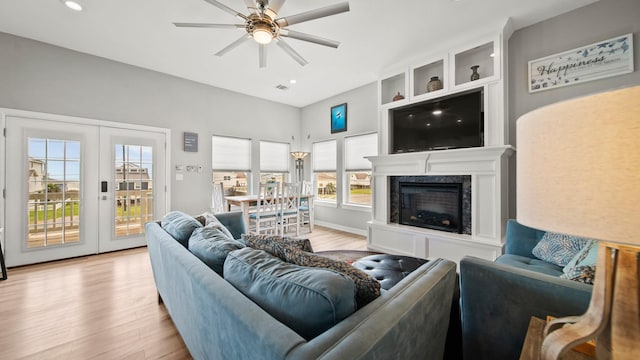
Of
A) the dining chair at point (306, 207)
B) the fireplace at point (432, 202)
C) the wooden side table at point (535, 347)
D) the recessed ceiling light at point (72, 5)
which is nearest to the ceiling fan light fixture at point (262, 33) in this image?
the recessed ceiling light at point (72, 5)

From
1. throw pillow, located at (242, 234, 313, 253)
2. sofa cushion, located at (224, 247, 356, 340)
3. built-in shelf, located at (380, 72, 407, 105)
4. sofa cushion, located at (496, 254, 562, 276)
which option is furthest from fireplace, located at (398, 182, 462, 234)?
sofa cushion, located at (224, 247, 356, 340)

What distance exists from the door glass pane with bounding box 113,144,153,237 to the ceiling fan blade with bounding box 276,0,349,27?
130 inches

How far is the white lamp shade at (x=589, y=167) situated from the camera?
0.46 metres

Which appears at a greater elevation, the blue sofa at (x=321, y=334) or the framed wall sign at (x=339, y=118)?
the framed wall sign at (x=339, y=118)

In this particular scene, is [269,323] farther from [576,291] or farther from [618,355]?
[576,291]

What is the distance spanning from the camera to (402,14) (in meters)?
2.68

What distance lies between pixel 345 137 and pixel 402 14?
2.71m

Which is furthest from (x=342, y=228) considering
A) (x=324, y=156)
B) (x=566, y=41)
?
(x=566, y=41)

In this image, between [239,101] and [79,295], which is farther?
[239,101]

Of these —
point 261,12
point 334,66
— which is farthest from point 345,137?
point 261,12

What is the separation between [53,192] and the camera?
11.1 ft

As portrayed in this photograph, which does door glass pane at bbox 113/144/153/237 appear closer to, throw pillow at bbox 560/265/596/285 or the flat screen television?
the flat screen television

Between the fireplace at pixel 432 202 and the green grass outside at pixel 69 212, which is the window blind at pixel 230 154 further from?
the fireplace at pixel 432 202

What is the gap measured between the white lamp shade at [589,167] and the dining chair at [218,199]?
4.46 m
